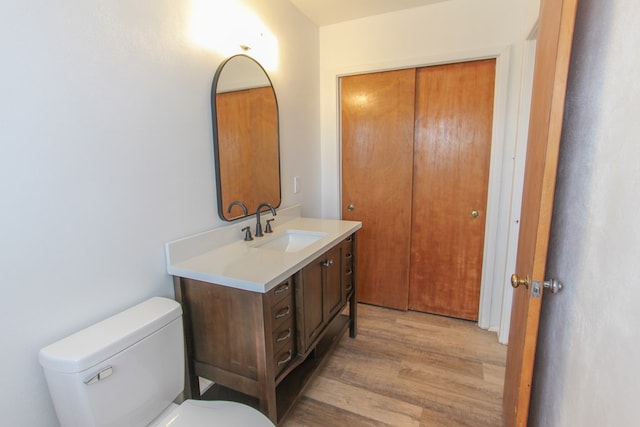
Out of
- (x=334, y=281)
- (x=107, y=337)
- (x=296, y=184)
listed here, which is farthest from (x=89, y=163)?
(x=296, y=184)

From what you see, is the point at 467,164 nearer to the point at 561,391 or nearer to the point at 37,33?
the point at 561,391

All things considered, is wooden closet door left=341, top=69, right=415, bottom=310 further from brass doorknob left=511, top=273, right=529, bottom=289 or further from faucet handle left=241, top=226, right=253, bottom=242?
brass doorknob left=511, top=273, right=529, bottom=289

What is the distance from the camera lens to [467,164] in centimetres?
238

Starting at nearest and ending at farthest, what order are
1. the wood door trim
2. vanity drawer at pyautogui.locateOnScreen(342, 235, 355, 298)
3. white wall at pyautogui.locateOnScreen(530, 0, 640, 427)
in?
1. white wall at pyautogui.locateOnScreen(530, 0, 640, 427)
2. the wood door trim
3. vanity drawer at pyautogui.locateOnScreen(342, 235, 355, 298)

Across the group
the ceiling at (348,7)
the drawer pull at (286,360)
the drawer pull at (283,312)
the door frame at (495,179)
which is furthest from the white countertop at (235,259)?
the ceiling at (348,7)

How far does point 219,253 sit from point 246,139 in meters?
0.69

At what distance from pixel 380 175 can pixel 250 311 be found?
1748 mm

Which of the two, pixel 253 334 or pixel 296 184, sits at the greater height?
pixel 296 184

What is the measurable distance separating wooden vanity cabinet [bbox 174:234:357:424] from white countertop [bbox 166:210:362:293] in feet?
0.17

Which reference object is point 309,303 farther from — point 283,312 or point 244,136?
point 244,136

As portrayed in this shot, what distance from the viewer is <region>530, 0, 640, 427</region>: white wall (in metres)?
0.66

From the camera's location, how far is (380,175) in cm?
265

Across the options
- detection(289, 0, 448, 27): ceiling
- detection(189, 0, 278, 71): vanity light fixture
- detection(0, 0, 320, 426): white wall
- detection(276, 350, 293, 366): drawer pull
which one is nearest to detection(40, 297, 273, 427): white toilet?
detection(0, 0, 320, 426): white wall

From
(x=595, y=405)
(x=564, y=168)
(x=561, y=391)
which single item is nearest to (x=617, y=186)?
(x=564, y=168)
